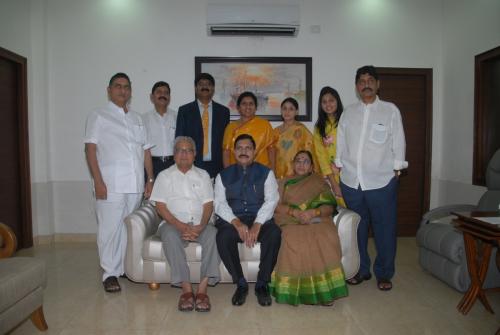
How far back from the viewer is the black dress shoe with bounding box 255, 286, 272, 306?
2.71 meters

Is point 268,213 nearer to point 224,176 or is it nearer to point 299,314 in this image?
point 224,176

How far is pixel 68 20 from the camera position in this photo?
4.57 m

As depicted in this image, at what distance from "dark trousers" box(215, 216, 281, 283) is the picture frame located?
2.15 meters

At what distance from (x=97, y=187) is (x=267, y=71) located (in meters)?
2.53

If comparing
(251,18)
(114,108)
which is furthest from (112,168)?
(251,18)

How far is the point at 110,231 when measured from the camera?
10.2ft

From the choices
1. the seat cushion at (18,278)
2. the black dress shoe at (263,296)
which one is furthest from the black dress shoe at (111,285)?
the black dress shoe at (263,296)

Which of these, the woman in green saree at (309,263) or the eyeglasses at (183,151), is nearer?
the woman in green saree at (309,263)

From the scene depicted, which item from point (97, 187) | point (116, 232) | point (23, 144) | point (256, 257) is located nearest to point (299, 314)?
point (256, 257)

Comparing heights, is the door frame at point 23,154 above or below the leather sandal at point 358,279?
above

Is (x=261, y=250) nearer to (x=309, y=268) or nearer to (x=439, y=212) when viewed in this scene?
(x=309, y=268)

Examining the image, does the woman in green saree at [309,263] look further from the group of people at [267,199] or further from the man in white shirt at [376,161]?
the man in white shirt at [376,161]

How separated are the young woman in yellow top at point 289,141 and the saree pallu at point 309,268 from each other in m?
0.87

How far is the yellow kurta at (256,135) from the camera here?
362 cm
